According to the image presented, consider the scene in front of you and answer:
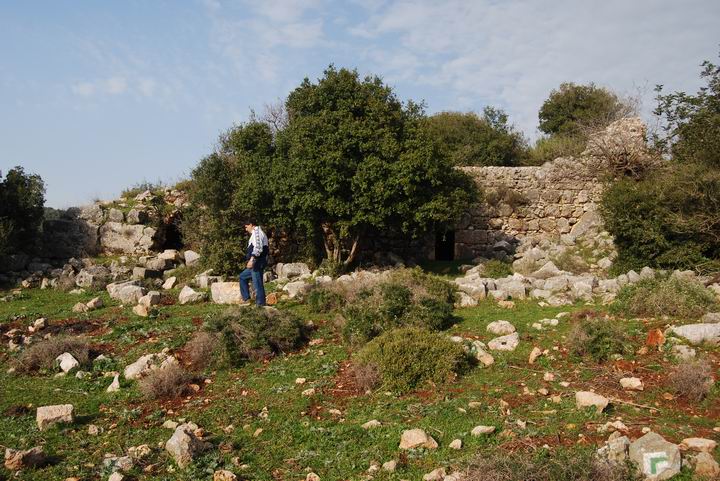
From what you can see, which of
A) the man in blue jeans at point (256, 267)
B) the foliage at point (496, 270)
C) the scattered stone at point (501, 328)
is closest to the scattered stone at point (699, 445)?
the scattered stone at point (501, 328)

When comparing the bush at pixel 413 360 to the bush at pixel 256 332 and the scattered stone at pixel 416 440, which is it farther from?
the bush at pixel 256 332

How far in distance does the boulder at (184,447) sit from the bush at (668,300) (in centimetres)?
729

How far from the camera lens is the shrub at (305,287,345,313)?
11.6 metres

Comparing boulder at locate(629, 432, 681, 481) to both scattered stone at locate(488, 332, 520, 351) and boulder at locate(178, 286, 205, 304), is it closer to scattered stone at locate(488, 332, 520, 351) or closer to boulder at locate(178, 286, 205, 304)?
scattered stone at locate(488, 332, 520, 351)

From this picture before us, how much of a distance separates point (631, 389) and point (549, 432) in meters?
1.67

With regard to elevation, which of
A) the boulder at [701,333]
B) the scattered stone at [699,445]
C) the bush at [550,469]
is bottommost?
the scattered stone at [699,445]

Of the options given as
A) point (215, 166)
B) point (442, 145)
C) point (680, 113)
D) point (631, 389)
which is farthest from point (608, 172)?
point (631, 389)

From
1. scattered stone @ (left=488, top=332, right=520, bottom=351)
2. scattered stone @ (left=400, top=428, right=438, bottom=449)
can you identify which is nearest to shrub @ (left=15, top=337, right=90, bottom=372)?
scattered stone @ (left=400, top=428, right=438, bottom=449)

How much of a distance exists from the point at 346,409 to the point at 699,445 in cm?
370

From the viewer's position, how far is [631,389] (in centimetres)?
716

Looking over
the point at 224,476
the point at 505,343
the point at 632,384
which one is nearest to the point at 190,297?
the point at 505,343

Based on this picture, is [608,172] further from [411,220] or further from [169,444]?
[169,444]

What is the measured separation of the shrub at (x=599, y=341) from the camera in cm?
812

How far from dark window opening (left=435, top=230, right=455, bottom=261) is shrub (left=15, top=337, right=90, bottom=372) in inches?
526
